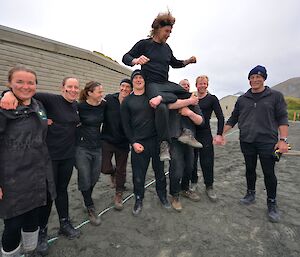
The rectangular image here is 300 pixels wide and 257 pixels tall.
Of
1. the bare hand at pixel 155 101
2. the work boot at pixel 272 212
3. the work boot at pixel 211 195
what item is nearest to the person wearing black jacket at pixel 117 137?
the bare hand at pixel 155 101

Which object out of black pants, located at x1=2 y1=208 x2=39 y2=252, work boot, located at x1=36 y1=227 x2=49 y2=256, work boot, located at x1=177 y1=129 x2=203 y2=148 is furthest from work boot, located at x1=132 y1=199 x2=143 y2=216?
black pants, located at x1=2 y1=208 x2=39 y2=252

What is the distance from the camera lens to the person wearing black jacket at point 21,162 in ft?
6.50

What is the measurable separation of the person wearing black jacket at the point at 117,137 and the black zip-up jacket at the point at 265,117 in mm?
2090

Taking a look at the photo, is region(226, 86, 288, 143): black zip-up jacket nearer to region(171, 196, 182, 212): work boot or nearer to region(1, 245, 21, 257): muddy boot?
region(171, 196, 182, 212): work boot

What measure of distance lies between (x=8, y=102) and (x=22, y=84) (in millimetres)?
251

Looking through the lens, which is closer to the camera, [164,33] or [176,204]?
[164,33]

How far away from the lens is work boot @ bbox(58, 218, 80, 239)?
2889 millimetres

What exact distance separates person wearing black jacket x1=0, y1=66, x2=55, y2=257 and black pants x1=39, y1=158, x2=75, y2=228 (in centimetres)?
32

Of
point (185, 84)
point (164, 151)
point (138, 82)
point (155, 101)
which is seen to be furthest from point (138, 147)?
point (185, 84)

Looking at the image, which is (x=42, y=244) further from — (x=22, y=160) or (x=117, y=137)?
(x=117, y=137)

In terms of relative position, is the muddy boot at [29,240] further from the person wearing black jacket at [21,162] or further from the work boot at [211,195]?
the work boot at [211,195]

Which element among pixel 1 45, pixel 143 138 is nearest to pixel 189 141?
pixel 143 138

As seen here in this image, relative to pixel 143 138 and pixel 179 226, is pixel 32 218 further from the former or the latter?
pixel 179 226

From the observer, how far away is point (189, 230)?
120 inches
